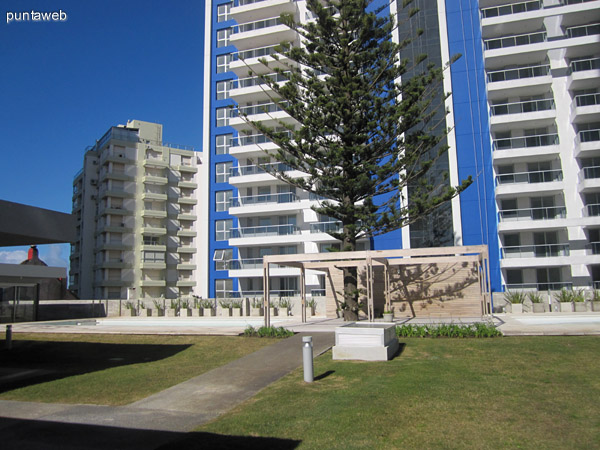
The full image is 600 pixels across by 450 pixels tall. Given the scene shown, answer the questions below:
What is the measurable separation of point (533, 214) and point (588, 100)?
28.2 ft

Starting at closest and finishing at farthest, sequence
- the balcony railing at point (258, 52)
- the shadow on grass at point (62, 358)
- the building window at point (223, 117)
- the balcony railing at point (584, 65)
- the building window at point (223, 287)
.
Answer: the shadow on grass at point (62, 358) < the balcony railing at point (584, 65) < the balcony railing at point (258, 52) < the building window at point (223, 287) < the building window at point (223, 117)

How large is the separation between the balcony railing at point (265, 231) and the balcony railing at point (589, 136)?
20688 mm

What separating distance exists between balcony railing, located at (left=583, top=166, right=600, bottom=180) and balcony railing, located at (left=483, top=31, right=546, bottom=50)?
9980 mm

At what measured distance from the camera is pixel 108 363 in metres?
12.4

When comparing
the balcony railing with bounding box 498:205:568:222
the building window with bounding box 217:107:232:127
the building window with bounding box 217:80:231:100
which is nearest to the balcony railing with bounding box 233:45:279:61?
the building window with bounding box 217:80:231:100

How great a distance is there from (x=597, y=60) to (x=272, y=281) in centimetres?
2826

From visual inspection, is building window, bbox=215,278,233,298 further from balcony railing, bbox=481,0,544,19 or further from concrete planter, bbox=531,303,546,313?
balcony railing, bbox=481,0,544,19

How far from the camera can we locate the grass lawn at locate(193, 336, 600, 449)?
5820mm

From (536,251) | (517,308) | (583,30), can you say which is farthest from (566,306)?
(583,30)

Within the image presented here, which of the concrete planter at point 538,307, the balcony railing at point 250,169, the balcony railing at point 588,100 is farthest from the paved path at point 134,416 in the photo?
the balcony railing at point 588,100

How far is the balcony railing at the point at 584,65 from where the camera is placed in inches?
1313

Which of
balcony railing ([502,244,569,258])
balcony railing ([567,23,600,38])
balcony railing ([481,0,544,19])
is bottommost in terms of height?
balcony railing ([502,244,569,258])

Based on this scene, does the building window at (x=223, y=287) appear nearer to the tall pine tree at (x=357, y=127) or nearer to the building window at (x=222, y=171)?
the building window at (x=222, y=171)

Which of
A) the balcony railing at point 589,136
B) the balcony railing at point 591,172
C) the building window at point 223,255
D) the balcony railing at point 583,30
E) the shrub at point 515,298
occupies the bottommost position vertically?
the shrub at point 515,298
